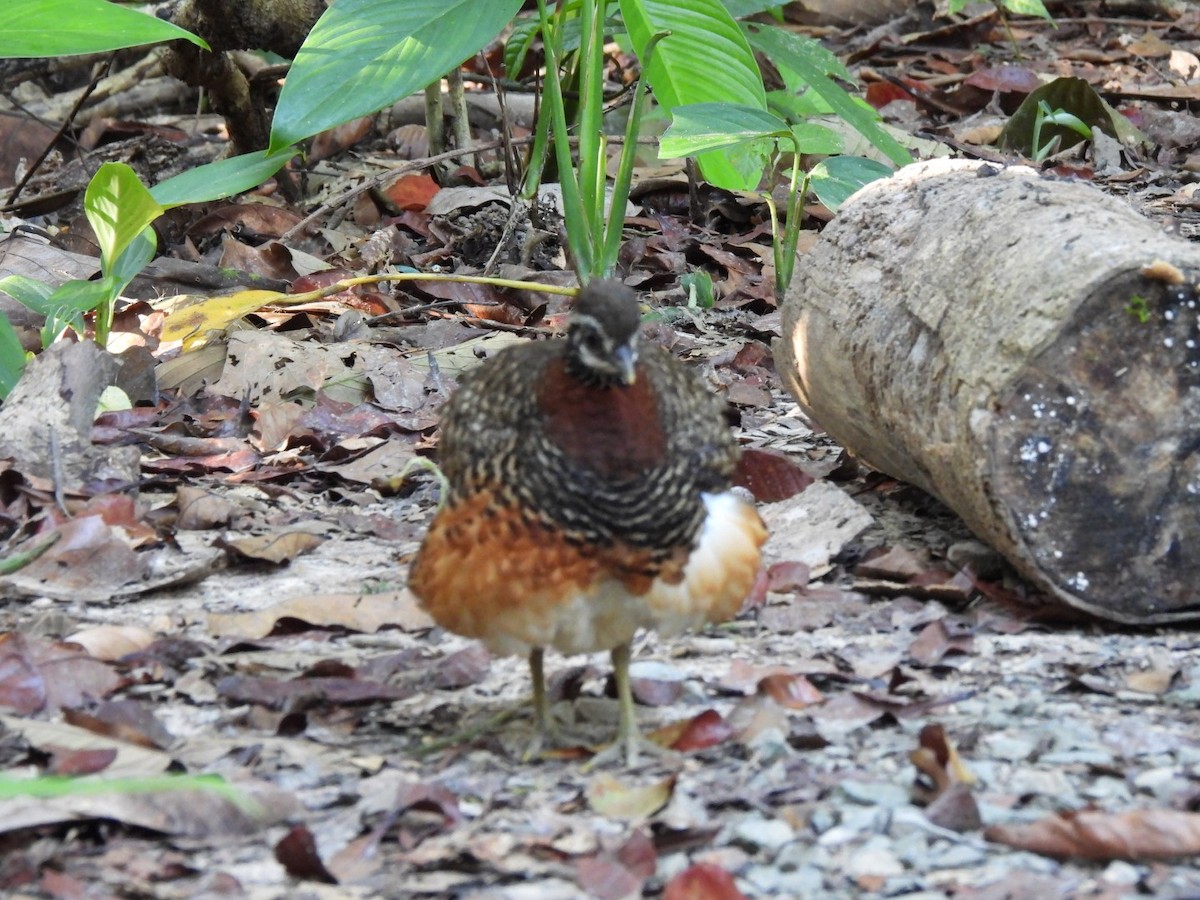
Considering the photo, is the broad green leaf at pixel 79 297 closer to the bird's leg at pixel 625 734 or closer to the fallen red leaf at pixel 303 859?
the bird's leg at pixel 625 734

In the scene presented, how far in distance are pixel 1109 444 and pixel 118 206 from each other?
3.30 meters

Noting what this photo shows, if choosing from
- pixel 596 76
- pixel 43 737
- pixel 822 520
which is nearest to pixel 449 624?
pixel 43 737

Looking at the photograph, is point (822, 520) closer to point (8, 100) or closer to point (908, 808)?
point (908, 808)

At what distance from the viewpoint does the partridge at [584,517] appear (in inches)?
124

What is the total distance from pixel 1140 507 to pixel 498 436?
171cm

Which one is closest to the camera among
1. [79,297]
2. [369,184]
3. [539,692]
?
[539,692]

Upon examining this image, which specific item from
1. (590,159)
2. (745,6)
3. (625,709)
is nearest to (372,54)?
(590,159)

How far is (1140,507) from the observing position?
3.94m

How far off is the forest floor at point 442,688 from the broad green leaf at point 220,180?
0.65m

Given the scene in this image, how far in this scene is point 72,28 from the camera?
5.25 m

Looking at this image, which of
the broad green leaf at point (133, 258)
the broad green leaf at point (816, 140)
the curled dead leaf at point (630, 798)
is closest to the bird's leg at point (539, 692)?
the curled dead leaf at point (630, 798)

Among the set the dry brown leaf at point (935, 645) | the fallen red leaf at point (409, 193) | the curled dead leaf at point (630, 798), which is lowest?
the dry brown leaf at point (935, 645)

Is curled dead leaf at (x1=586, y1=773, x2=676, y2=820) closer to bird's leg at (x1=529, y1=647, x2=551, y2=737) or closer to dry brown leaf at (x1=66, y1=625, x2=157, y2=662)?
bird's leg at (x1=529, y1=647, x2=551, y2=737)

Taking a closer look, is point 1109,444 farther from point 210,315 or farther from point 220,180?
point 210,315
